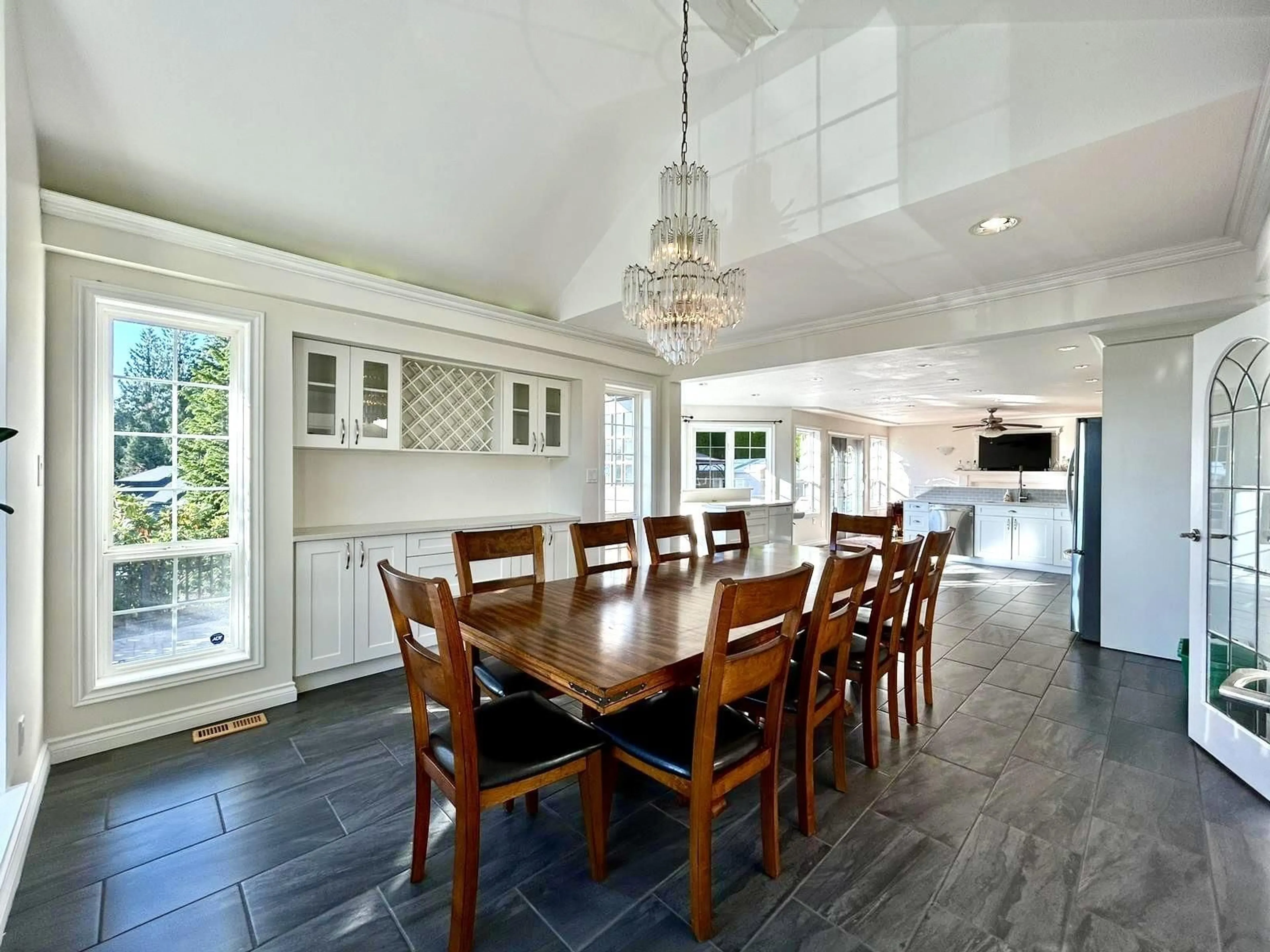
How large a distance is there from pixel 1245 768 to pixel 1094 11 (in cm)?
289

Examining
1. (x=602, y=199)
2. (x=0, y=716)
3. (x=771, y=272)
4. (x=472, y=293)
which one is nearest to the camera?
(x=0, y=716)

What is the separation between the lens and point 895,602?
2.29 meters

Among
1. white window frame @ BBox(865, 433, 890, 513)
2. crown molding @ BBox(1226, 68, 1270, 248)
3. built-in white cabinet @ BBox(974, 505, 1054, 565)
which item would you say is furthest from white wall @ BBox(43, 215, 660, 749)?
white window frame @ BBox(865, 433, 890, 513)

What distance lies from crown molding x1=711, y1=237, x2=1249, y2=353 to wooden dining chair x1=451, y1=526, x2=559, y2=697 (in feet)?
9.23

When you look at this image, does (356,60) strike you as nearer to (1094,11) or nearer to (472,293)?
(472,293)

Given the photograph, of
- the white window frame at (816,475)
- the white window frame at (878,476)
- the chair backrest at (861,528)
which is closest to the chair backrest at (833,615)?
the chair backrest at (861,528)

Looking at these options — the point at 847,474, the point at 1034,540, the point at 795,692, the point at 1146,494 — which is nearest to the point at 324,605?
the point at 795,692

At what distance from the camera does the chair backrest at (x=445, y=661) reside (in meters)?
1.30

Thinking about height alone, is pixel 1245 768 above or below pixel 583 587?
below

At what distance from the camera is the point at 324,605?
9.96ft

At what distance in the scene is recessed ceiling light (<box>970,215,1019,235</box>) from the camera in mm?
2393

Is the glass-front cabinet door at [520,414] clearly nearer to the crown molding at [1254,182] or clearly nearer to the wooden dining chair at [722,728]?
the wooden dining chair at [722,728]

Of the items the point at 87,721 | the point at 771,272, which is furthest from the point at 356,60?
the point at 87,721

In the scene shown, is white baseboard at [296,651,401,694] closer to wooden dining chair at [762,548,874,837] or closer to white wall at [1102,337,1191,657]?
wooden dining chair at [762,548,874,837]
